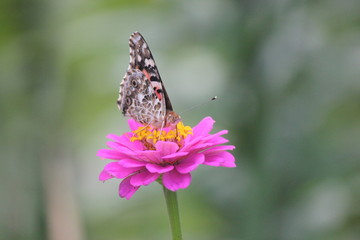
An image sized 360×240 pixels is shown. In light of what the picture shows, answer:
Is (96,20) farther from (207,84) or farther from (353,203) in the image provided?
(353,203)

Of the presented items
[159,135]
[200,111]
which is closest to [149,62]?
[159,135]

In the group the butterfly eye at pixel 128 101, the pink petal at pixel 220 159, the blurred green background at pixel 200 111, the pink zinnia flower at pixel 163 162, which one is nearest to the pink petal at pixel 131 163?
the pink zinnia flower at pixel 163 162

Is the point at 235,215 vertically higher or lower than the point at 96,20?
lower

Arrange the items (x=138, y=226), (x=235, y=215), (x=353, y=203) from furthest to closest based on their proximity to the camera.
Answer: (x=138, y=226) → (x=235, y=215) → (x=353, y=203)

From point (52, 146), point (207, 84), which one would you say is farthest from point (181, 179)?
point (52, 146)

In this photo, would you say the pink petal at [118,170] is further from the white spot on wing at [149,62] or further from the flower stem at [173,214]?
the white spot on wing at [149,62]

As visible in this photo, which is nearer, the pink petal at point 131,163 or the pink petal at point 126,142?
the pink petal at point 131,163
